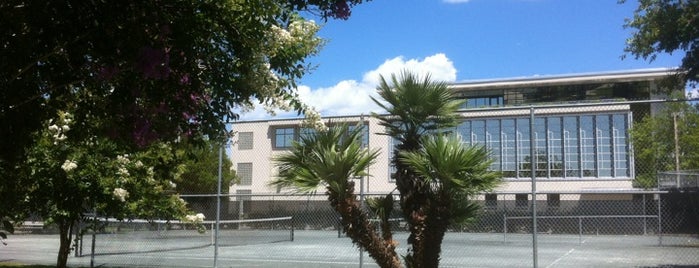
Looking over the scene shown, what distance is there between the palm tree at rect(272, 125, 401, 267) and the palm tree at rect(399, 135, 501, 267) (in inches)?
17.4

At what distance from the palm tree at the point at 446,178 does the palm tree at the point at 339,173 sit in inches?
17.4

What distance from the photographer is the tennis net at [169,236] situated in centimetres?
1634

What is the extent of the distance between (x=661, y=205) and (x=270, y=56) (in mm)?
6373

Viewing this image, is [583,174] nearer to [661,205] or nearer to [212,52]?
[661,205]

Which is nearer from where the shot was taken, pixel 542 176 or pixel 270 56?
pixel 270 56

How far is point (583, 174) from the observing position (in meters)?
13.2

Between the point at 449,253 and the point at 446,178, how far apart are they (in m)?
8.52

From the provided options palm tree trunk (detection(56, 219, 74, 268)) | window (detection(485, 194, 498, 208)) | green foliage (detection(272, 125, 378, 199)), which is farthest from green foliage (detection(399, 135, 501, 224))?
palm tree trunk (detection(56, 219, 74, 268))

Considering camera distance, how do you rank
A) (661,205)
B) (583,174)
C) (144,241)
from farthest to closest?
(144,241)
(583,174)
(661,205)

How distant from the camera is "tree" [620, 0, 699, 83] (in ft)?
35.1

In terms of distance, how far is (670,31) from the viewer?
1094cm

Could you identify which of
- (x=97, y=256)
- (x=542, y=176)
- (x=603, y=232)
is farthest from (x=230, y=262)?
(x=603, y=232)

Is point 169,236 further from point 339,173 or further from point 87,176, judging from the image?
point 339,173

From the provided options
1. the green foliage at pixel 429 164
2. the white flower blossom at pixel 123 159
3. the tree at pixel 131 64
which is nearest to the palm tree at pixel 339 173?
the green foliage at pixel 429 164
